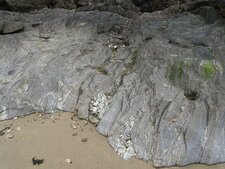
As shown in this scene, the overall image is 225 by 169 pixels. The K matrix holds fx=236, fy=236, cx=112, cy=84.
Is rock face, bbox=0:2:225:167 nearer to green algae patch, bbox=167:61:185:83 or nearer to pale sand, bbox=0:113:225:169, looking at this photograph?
green algae patch, bbox=167:61:185:83

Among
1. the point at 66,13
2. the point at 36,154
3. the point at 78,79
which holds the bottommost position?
the point at 36,154

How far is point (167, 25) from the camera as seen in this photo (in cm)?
898

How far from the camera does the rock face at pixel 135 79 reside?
19.1 feet

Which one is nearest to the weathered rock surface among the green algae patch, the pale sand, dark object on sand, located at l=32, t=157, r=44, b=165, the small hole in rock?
the pale sand

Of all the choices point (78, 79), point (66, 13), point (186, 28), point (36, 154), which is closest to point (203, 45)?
point (186, 28)

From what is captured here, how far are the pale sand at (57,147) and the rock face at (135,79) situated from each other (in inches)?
10.2

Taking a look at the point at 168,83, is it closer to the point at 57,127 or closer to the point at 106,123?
the point at 106,123

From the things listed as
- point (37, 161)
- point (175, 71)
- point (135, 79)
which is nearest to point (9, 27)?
point (135, 79)

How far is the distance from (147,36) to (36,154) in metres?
5.35

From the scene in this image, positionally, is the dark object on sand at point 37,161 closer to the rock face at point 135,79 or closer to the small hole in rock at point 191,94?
the rock face at point 135,79

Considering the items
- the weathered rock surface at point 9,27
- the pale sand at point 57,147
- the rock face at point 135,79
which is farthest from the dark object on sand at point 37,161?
the weathered rock surface at point 9,27

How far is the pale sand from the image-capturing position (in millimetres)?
5547

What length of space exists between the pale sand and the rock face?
0.26 m

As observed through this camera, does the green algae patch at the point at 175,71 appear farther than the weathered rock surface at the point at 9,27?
No
